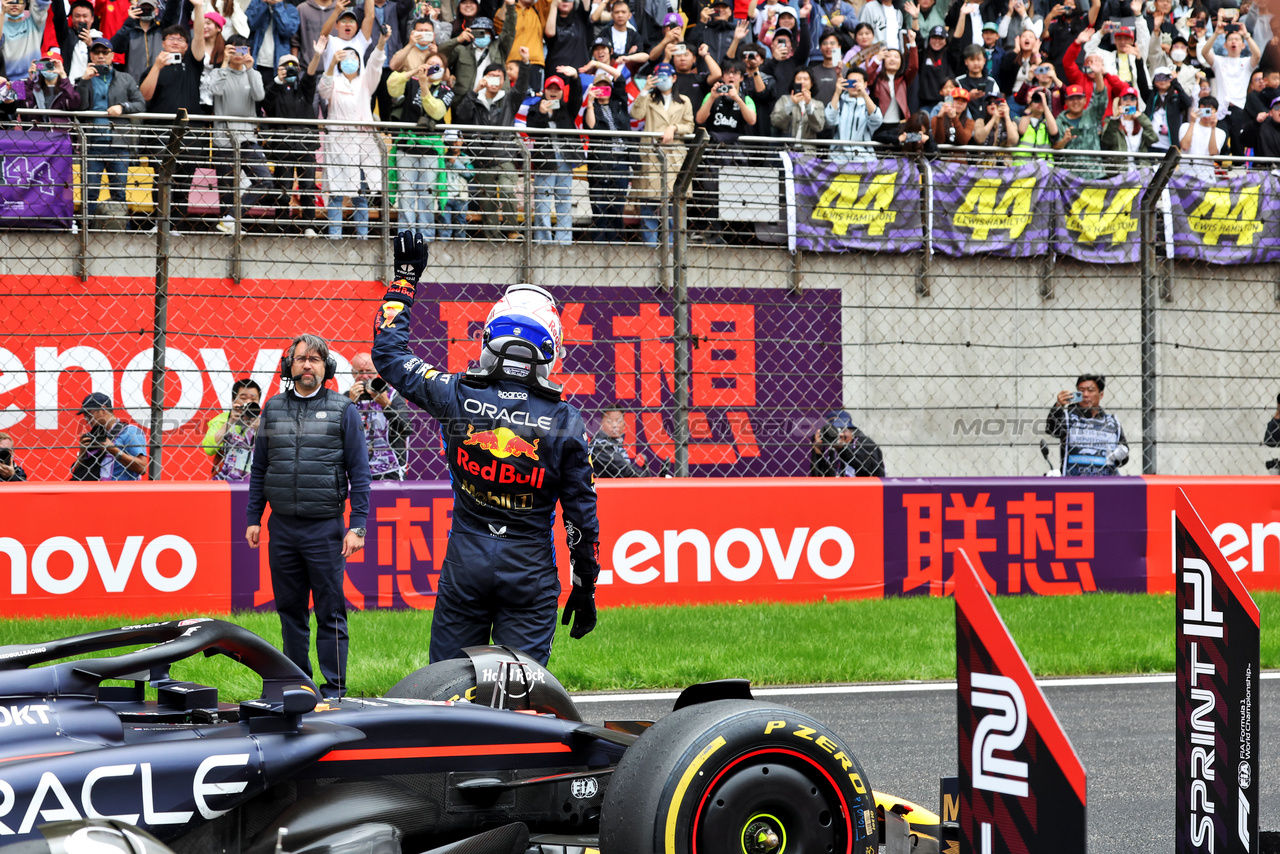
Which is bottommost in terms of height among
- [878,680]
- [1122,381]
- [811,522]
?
[878,680]

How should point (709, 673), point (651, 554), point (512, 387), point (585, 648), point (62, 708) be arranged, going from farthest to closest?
point (651, 554) → point (585, 648) → point (709, 673) → point (512, 387) → point (62, 708)

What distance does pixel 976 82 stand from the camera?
14.0m

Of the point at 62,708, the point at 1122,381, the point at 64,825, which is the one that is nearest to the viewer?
the point at 64,825

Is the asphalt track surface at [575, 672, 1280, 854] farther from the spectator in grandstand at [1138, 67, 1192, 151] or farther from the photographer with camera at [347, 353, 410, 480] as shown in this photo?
the spectator in grandstand at [1138, 67, 1192, 151]

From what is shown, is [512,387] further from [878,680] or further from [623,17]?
[623,17]

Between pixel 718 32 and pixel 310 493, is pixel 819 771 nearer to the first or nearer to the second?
pixel 310 493

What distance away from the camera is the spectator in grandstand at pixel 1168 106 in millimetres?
14664

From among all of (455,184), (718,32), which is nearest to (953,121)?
(718,32)

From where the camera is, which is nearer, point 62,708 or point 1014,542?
point 62,708

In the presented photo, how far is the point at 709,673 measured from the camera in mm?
7395

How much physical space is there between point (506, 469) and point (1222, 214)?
9.79m

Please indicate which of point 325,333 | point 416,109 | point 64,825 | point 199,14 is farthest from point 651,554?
point 64,825

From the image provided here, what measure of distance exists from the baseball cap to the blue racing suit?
4.82 meters

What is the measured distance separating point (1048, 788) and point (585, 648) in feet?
19.6
